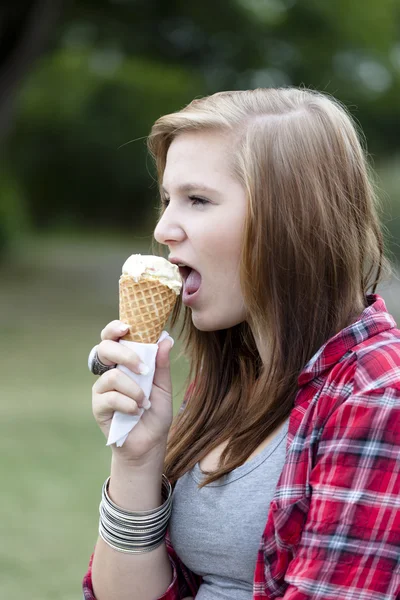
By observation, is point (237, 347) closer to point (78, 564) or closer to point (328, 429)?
point (328, 429)

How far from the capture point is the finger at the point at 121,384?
1896 millimetres

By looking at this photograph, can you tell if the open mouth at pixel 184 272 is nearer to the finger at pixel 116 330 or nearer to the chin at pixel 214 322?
the chin at pixel 214 322

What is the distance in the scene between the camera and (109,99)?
23891mm

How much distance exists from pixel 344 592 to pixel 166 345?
2.43ft

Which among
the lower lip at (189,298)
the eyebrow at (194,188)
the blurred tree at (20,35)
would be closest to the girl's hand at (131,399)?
the lower lip at (189,298)

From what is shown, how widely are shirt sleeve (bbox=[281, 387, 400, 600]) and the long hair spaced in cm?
35

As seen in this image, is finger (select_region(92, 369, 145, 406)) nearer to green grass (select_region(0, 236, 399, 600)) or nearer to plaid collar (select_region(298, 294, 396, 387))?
plaid collar (select_region(298, 294, 396, 387))

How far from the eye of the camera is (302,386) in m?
1.84

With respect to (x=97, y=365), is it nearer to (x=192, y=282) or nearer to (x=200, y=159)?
(x=192, y=282)

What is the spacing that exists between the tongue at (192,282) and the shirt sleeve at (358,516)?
61 centimetres

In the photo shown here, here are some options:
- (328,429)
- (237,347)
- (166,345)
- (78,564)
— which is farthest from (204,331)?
(78,564)

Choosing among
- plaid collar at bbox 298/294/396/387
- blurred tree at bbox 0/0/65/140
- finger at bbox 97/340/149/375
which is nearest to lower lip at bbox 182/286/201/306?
finger at bbox 97/340/149/375

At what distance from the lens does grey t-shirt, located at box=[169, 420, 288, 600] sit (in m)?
1.81

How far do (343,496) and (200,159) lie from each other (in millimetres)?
861
